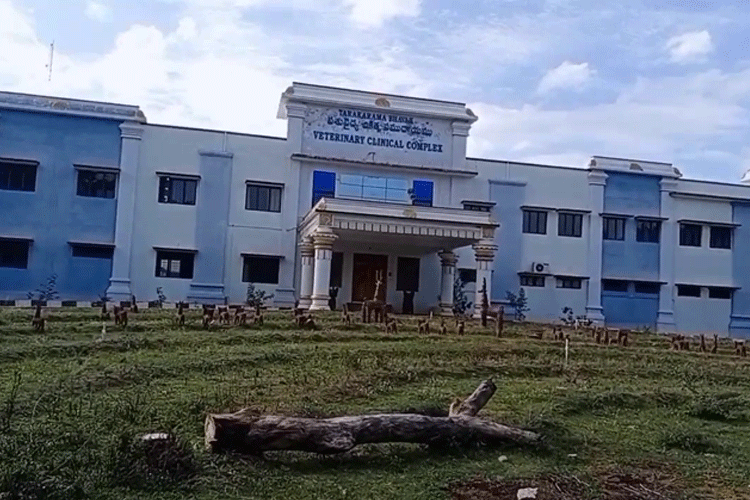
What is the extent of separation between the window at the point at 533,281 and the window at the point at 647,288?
355 cm

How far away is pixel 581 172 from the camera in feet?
86.3

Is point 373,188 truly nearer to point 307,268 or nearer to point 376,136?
point 376,136

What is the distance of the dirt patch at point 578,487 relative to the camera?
17.3 ft

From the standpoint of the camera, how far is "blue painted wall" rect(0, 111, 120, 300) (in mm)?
22500

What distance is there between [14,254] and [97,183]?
309cm

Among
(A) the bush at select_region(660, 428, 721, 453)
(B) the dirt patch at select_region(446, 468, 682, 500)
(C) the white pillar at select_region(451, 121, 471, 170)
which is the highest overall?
(C) the white pillar at select_region(451, 121, 471, 170)

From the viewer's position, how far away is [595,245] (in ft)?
85.9

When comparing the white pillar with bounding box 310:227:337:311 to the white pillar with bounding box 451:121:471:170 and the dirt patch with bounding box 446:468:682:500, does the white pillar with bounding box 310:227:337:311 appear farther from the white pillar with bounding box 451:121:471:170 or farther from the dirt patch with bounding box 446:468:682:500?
the dirt patch with bounding box 446:468:682:500

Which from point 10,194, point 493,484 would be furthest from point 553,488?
point 10,194

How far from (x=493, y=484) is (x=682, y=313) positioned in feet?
77.0

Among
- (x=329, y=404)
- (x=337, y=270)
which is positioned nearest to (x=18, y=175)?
(x=337, y=270)

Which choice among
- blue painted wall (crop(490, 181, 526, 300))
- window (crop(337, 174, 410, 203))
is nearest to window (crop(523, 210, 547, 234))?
blue painted wall (crop(490, 181, 526, 300))

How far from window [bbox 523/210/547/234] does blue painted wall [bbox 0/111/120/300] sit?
12990mm

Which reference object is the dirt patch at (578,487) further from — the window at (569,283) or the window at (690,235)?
the window at (690,235)
